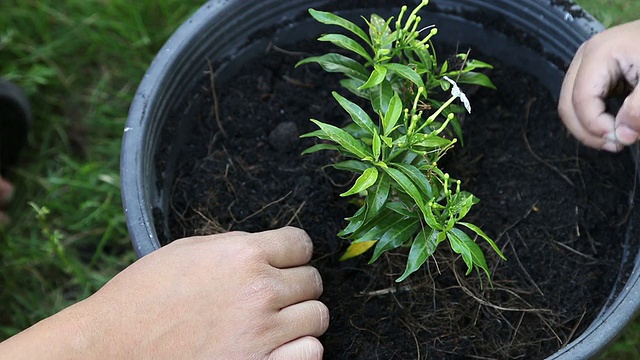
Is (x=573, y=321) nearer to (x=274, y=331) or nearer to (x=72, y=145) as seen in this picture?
(x=274, y=331)

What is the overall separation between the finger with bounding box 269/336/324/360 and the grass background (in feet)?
2.96

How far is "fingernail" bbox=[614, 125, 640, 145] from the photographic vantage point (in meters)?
1.32

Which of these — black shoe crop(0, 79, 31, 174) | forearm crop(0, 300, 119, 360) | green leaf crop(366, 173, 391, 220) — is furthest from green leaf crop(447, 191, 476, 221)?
black shoe crop(0, 79, 31, 174)

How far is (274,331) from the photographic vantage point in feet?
4.09

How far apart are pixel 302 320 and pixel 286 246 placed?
14 cm

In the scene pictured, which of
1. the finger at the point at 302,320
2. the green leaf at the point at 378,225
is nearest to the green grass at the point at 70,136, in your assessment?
the finger at the point at 302,320

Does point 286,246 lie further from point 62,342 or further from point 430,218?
point 62,342

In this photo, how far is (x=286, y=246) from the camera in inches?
52.1

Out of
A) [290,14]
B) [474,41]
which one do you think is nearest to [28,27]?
[290,14]

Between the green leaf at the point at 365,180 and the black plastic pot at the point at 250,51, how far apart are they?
429 mm

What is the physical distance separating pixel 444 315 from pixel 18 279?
126 centimetres

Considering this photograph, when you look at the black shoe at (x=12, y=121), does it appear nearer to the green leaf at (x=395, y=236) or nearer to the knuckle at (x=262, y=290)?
the knuckle at (x=262, y=290)

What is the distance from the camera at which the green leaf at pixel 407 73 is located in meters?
1.19

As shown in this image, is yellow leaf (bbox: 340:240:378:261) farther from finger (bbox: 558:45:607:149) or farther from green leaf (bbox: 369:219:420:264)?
finger (bbox: 558:45:607:149)
